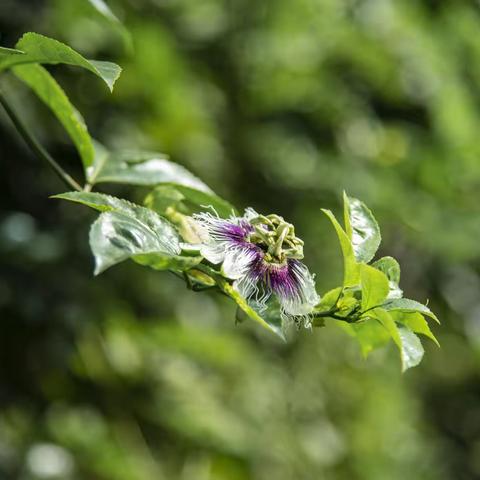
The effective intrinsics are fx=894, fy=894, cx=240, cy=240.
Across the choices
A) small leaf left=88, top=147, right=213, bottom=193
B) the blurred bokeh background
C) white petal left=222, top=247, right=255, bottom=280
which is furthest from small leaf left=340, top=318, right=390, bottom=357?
the blurred bokeh background

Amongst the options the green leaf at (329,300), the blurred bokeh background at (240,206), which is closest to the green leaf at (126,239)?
the green leaf at (329,300)

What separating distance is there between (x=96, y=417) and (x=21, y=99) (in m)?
0.61

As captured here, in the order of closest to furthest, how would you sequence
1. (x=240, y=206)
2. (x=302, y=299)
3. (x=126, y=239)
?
(x=126, y=239) < (x=302, y=299) < (x=240, y=206)

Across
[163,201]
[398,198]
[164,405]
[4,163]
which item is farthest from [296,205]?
[163,201]

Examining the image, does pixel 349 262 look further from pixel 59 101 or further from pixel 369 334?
pixel 59 101

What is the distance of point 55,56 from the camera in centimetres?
68

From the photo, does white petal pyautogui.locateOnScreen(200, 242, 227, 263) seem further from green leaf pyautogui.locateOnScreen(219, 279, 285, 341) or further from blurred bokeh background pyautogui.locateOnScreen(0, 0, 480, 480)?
blurred bokeh background pyautogui.locateOnScreen(0, 0, 480, 480)

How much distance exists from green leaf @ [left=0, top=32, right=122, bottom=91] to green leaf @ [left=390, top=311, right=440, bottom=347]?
26 centimetres

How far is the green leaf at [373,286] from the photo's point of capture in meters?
0.60

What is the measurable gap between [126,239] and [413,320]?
0.22 m

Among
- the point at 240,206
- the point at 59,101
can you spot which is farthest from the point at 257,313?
the point at 240,206

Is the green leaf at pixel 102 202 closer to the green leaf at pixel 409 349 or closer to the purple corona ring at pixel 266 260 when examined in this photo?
the purple corona ring at pixel 266 260

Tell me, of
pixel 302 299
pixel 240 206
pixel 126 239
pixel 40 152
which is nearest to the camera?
pixel 126 239

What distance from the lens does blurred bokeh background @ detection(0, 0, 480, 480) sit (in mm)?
1579
